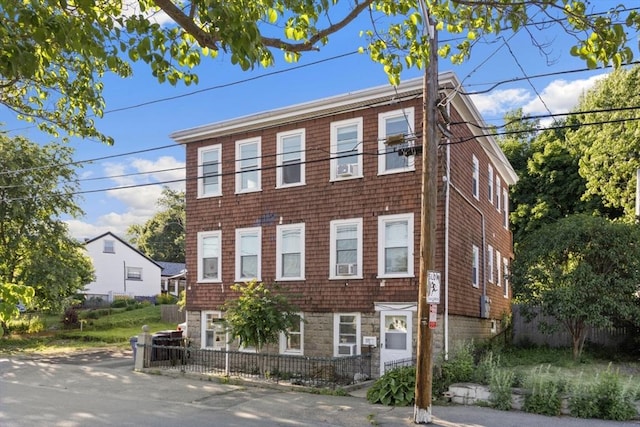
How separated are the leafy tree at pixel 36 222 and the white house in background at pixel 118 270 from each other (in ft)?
76.3

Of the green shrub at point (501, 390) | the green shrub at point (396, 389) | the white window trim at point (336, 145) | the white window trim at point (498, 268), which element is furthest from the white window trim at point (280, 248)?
the white window trim at point (498, 268)

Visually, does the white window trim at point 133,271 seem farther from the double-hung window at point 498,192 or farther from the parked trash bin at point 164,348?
the double-hung window at point 498,192

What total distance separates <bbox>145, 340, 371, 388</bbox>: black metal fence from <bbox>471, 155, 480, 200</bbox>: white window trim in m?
6.88

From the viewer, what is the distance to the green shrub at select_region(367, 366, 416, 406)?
481 inches

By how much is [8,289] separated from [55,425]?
24.2 feet

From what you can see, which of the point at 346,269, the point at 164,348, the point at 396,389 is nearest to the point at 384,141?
the point at 346,269

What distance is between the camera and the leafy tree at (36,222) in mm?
25438

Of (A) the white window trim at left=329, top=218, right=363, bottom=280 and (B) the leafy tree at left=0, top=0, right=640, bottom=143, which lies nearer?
(B) the leafy tree at left=0, top=0, right=640, bottom=143

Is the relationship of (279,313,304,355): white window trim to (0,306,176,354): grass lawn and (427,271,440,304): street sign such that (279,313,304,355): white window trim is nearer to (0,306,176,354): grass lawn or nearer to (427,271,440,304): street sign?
(427,271,440,304): street sign

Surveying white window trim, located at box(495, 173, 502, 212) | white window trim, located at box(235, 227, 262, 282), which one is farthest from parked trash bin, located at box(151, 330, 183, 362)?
white window trim, located at box(495, 173, 502, 212)

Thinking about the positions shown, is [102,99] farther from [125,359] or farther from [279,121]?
[125,359]

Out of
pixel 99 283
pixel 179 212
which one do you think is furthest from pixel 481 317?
pixel 179 212

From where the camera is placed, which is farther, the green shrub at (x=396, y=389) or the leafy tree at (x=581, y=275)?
the leafy tree at (x=581, y=275)

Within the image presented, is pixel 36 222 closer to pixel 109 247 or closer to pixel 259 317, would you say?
pixel 259 317
